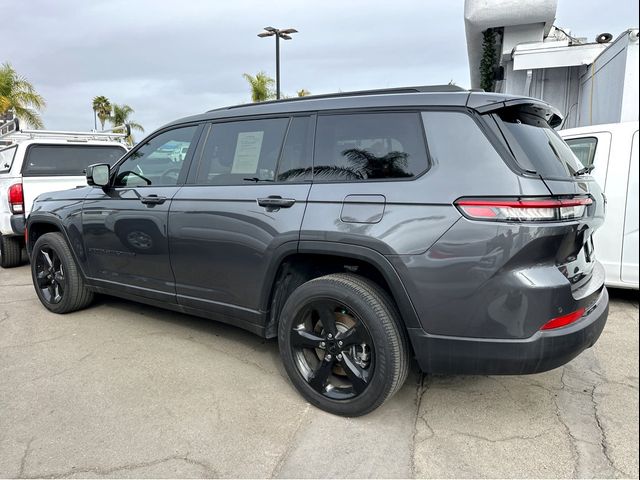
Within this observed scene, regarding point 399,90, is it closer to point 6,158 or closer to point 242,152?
point 242,152

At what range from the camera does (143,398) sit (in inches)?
122

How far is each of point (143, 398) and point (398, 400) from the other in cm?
165

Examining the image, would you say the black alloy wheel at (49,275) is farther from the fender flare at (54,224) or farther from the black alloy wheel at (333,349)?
the black alloy wheel at (333,349)

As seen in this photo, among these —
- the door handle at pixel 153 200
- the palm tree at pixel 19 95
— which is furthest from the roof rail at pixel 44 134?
the palm tree at pixel 19 95

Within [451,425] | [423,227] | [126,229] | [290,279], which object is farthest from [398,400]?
[126,229]

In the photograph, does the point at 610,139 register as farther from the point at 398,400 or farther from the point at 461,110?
the point at 398,400

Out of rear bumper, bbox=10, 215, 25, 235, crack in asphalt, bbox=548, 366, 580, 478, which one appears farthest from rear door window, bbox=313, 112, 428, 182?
rear bumper, bbox=10, 215, 25, 235

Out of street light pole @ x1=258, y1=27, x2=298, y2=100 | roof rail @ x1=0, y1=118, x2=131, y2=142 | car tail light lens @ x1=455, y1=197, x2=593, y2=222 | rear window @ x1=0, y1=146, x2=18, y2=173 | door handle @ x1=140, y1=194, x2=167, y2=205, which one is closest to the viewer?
car tail light lens @ x1=455, y1=197, x2=593, y2=222

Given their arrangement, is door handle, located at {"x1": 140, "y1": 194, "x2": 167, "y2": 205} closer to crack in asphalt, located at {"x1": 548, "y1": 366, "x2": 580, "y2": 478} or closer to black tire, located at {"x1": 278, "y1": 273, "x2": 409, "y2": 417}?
black tire, located at {"x1": 278, "y1": 273, "x2": 409, "y2": 417}

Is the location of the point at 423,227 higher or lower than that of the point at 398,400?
higher

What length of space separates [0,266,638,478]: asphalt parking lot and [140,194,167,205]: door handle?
119 centimetres

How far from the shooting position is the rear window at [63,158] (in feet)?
23.1

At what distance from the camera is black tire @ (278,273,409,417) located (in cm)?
259

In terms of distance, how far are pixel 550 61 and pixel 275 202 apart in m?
10.1
